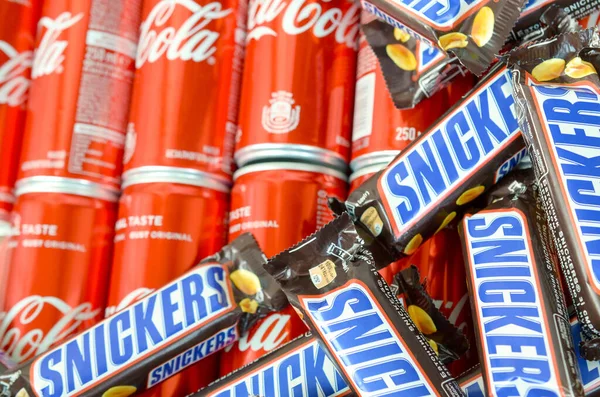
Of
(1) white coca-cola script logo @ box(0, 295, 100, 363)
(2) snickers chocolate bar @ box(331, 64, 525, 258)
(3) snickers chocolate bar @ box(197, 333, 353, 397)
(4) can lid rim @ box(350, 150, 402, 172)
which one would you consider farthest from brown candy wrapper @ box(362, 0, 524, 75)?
(1) white coca-cola script logo @ box(0, 295, 100, 363)

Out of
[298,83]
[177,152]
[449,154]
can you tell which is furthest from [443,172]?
[177,152]

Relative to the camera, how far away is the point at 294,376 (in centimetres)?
121

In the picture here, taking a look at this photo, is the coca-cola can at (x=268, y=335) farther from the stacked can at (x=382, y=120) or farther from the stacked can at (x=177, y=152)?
the stacked can at (x=382, y=120)

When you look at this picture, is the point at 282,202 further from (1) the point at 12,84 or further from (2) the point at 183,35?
(1) the point at 12,84

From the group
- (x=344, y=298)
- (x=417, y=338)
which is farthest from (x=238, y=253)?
(x=417, y=338)

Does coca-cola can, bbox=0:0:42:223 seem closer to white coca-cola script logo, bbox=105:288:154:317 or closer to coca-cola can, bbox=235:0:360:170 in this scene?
white coca-cola script logo, bbox=105:288:154:317

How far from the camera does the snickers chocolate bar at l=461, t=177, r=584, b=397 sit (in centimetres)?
98

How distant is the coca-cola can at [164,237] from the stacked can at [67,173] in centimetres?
8

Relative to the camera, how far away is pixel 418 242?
1.20m

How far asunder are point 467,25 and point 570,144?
11.5 inches

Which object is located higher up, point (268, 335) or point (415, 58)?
point (415, 58)

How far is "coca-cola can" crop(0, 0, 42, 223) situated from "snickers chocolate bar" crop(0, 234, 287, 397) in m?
0.45

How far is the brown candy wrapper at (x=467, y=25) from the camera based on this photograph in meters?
1.18

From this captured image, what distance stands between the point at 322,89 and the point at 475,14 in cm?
38
